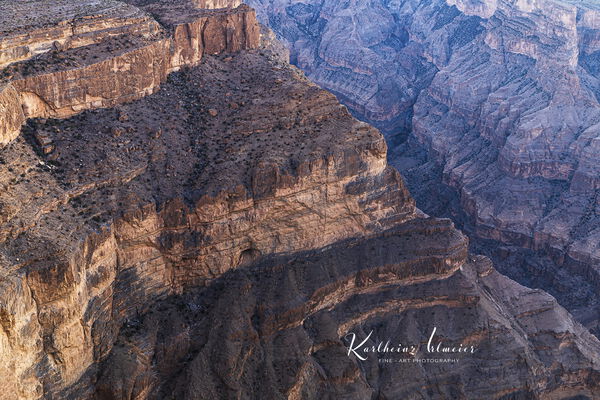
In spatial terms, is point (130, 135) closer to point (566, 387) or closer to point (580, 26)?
point (566, 387)

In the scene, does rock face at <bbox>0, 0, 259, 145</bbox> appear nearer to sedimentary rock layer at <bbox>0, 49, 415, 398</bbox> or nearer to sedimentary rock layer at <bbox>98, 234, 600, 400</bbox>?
sedimentary rock layer at <bbox>0, 49, 415, 398</bbox>

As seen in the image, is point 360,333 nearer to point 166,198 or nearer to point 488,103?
point 166,198

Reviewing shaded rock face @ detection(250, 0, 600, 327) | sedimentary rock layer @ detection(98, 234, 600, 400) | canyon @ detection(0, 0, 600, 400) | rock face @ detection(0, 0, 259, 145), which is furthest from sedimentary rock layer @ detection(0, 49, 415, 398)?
shaded rock face @ detection(250, 0, 600, 327)

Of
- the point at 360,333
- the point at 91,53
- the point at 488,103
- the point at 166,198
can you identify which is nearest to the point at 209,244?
the point at 166,198

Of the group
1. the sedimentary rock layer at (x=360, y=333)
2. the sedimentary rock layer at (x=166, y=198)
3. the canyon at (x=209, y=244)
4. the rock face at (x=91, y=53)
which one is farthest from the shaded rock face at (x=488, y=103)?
the rock face at (x=91, y=53)

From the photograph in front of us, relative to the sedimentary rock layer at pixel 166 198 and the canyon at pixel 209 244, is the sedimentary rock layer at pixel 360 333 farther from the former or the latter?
the sedimentary rock layer at pixel 166 198

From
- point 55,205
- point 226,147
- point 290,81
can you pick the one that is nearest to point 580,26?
point 290,81
